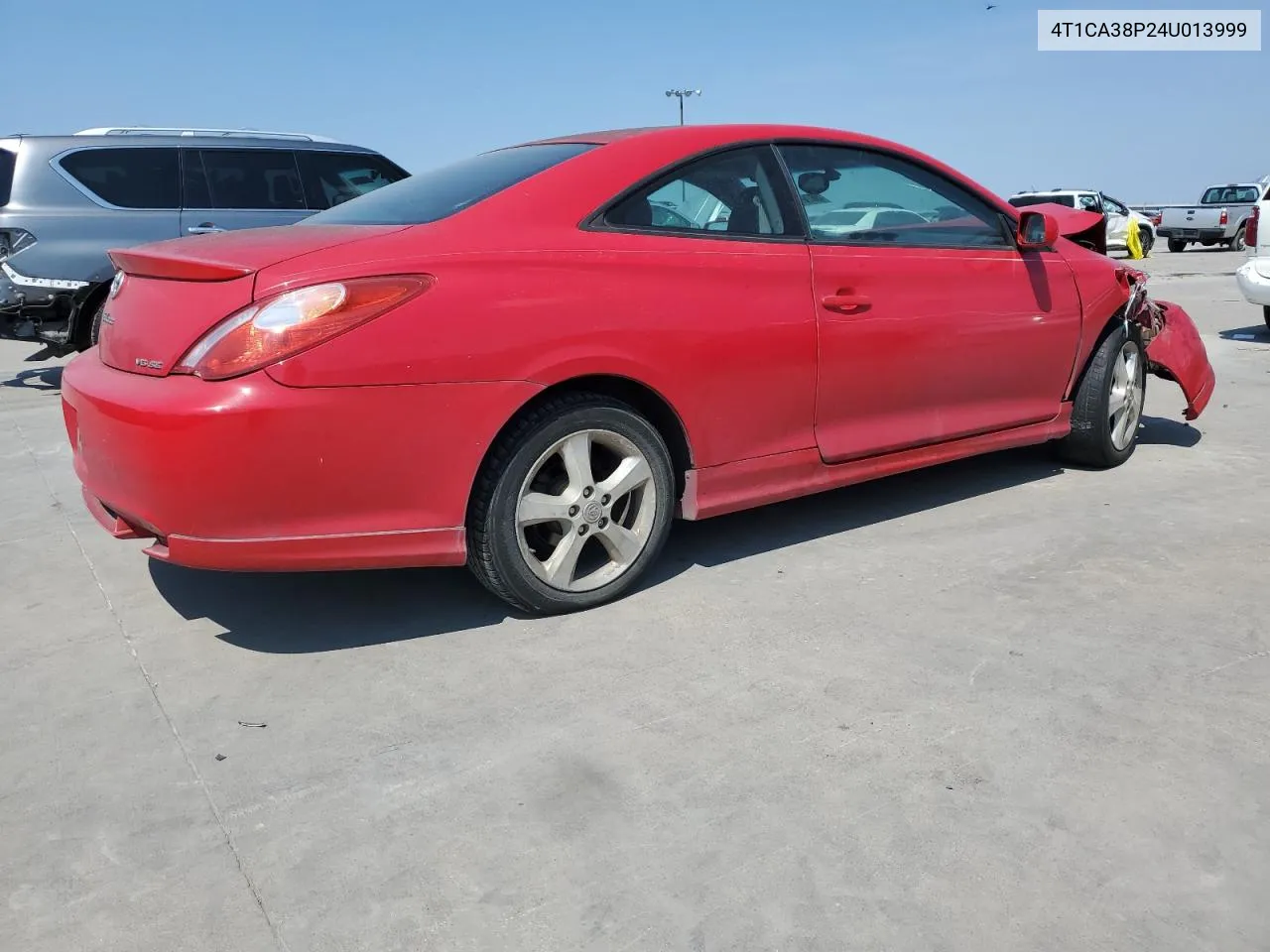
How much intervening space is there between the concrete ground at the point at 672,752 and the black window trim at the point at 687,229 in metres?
1.09

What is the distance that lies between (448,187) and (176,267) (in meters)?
0.92

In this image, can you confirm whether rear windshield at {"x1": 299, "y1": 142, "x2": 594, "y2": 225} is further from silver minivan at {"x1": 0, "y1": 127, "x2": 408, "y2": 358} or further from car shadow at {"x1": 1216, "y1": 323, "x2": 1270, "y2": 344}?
car shadow at {"x1": 1216, "y1": 323, "x2": 1270, "y2": 344}

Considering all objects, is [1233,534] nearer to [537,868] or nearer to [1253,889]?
[1253,889]

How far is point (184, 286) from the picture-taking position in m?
3.01

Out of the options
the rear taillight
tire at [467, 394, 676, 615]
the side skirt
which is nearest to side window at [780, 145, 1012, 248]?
the side skirt

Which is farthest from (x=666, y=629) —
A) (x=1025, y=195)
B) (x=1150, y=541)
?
(x=1025, y=195)

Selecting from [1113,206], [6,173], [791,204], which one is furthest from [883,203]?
[1113,206]

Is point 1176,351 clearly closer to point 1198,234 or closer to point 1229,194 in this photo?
point 1198,234

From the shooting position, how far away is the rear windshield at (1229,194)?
29.5 m

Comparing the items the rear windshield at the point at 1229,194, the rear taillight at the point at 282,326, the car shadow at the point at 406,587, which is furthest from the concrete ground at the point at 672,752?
the rear windshield at the point at 1229,194

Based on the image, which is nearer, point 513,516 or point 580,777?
point 580,777

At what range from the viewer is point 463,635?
3.28 metres

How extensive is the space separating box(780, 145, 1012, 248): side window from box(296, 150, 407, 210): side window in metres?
5.58

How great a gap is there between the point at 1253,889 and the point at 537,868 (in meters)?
1.29
